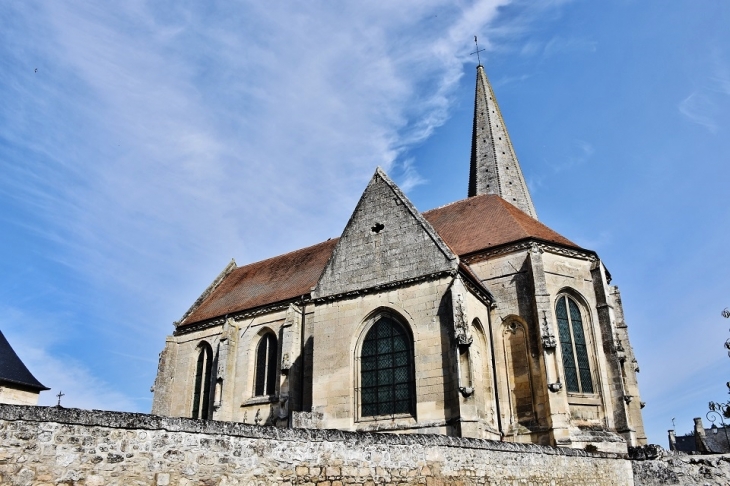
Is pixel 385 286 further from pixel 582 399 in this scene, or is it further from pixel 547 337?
pixel 582 399

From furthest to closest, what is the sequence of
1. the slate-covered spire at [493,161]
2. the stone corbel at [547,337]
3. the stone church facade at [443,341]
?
the slate-covered spire at [493,161], the stone corbel at [547,337], the stone church facade at [443,341]

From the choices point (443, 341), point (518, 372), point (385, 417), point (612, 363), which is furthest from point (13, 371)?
point (612, 363)

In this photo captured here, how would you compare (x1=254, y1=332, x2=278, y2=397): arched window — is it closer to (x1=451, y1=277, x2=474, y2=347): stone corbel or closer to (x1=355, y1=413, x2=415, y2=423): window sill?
(x1=355, y1=413, x2=415, y2=423): window sill

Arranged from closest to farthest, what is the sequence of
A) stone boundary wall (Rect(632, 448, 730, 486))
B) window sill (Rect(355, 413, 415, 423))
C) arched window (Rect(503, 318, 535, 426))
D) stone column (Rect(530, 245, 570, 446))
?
stone boundary wall (Rect(632, 448, 730, 486)), window sill (Rect(355, 413, 415, 423)), stone column (Rect(530, 245, 570, 446)), arched window (Rect(503, 318, 535, 426))

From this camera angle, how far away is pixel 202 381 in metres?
21.5

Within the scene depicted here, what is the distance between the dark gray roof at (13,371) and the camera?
62.6ft

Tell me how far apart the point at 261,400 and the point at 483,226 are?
31.3 feet

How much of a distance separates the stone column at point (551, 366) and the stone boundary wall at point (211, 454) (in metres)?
6.82

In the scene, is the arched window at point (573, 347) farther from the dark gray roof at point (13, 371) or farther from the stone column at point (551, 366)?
the dark gray roof at point (13, 371)

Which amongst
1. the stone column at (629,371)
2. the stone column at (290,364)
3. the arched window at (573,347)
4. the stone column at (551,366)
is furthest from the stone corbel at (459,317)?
the stone column at (290,364)

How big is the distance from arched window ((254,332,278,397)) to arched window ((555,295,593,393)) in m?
9.54

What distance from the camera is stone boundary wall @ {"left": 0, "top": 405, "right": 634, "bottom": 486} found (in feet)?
16.9

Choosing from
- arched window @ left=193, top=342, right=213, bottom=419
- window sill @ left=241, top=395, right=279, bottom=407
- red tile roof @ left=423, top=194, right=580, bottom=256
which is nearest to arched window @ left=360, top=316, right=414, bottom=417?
red tile roof @ left=423, top=194, right=580, bottom=256

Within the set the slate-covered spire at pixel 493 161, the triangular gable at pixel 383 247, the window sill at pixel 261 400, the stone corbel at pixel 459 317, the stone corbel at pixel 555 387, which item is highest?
the slate-covered spire at pixel 493 161
